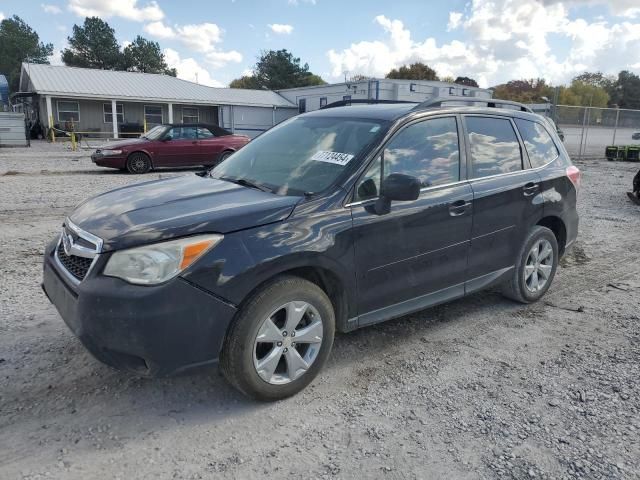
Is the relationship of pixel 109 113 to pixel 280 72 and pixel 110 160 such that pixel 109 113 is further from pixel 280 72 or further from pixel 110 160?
pixel 280 72

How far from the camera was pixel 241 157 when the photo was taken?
433 cm

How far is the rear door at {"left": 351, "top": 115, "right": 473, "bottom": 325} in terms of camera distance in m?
3.44

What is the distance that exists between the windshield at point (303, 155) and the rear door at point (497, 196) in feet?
3.36

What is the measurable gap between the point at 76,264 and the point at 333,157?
181 cm

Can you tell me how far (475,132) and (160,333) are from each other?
9.87ft

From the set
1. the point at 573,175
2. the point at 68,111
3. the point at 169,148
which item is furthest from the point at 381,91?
the point at 573,175

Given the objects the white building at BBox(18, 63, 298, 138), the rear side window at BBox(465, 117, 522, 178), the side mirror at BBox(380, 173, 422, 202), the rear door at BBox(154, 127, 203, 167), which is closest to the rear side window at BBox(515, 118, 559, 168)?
the rear side window at BBox(465, 117, 522, 178)

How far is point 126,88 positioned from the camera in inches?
1377

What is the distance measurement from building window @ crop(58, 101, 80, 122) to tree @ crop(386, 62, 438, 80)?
4791cm

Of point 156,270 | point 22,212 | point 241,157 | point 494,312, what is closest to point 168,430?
point 156,270

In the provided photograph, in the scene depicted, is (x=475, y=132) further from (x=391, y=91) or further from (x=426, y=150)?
(x=391, y=91)

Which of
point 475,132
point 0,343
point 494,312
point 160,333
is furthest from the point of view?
point 494,312

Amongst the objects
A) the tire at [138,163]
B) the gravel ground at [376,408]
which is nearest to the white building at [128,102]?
the tire at [138,163]

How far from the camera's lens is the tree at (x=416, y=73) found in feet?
234
